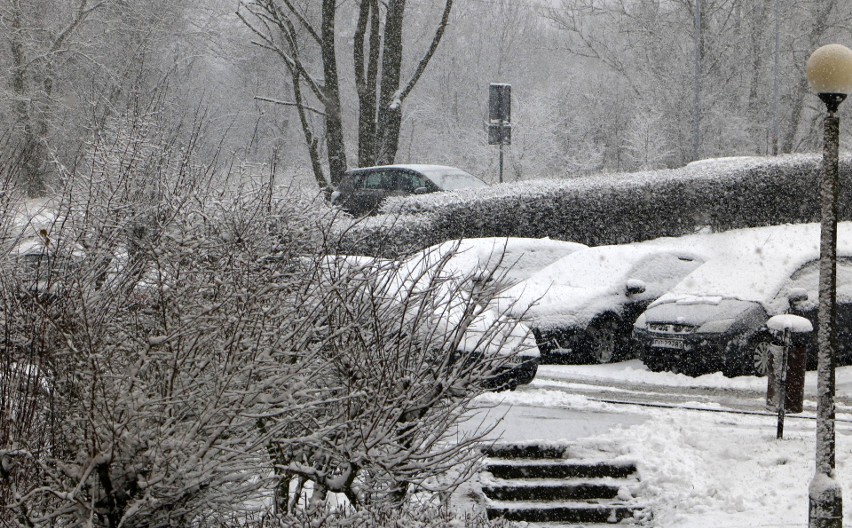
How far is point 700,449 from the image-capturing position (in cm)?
992

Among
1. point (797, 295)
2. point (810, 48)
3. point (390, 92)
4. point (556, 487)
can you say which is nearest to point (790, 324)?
point (797, 295)

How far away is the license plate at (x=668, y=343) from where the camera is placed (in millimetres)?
13062

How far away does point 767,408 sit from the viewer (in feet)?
36.1

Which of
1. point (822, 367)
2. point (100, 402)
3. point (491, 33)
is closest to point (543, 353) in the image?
point (822, 367)

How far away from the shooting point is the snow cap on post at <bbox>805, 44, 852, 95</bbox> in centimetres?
792

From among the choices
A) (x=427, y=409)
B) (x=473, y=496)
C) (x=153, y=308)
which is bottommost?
(x=473, y=496)

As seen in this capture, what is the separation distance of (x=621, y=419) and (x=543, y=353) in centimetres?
316

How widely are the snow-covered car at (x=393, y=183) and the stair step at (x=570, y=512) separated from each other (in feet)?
40.9

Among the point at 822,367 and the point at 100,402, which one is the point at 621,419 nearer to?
the point at 822,367

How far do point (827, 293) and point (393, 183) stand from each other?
14085 millimetres

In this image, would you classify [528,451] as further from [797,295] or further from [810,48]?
[810,48]

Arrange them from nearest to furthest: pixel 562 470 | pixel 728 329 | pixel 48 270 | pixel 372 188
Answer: pixel 48 270 < pixel 562 470 < pixel 728 329 < pixel 372 188

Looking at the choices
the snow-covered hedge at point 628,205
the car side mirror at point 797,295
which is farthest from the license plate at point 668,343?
the snow-covered hedge at point 628,205

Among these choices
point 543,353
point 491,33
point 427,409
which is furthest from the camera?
point 491,33
